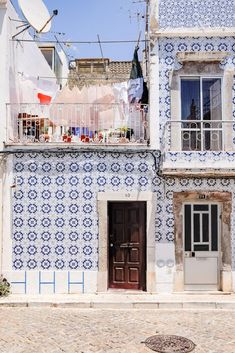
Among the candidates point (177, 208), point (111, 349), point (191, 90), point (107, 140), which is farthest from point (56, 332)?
point (191, 90)

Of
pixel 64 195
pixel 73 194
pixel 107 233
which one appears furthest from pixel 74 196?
pixel 107 233

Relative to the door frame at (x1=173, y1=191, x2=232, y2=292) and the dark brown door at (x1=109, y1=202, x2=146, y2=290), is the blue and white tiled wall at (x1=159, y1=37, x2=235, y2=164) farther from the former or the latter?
the dark brown door at (x1=109, y1=202, x2=146, y2=290)

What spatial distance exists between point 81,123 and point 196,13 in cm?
394

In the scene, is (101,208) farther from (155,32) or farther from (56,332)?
(155,32)

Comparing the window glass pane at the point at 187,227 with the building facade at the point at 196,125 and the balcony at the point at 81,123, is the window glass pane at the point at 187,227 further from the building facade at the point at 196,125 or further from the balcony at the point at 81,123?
the balcony at the point at 81,123

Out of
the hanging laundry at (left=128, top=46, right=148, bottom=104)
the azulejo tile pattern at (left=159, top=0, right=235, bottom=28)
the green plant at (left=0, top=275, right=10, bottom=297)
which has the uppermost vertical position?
the azulejo tile pattern at (left=159, top=0, right=235, bottom=28)

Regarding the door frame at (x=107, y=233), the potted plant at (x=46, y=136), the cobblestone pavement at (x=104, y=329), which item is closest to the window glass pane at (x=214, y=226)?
the door frame at (x=107, y=233)

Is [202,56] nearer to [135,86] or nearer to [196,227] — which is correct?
[135,86]

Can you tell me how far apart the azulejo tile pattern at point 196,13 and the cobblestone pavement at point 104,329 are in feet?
22.2

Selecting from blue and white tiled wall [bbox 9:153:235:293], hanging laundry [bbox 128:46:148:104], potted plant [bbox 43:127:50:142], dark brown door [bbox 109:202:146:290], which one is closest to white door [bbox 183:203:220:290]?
blue and white tiled wall [bbox 9:153:235:293]

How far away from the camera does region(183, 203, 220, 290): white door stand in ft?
37.3

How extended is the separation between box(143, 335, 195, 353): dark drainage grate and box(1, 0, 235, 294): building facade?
10.8 ft

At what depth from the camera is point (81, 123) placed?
12164 mm

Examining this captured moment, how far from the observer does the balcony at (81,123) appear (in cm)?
1188
